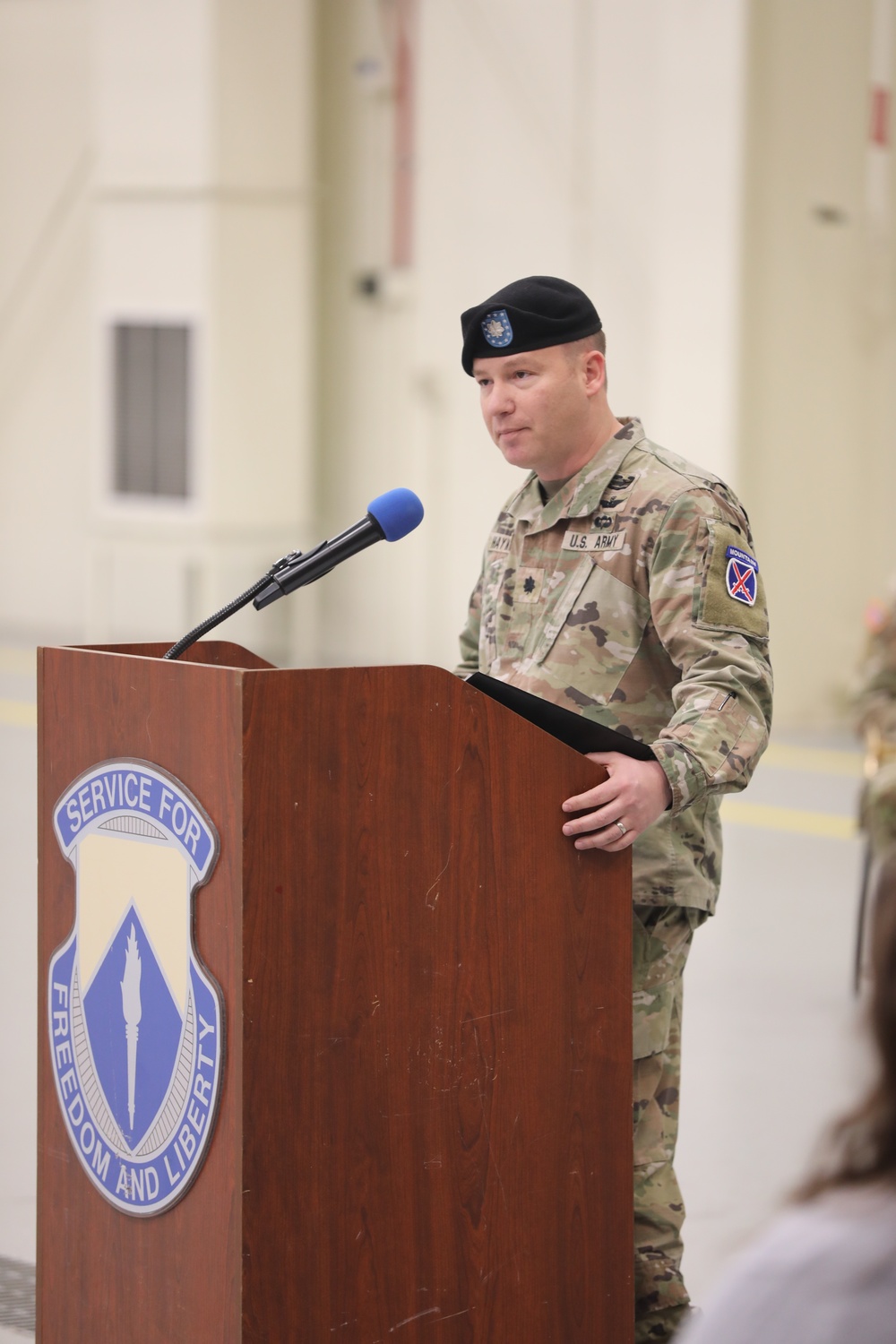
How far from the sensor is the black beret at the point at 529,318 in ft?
6.36

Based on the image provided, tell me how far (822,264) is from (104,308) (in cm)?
386

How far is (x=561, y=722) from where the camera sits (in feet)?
5.68

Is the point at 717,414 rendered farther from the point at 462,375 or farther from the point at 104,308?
the point at 104,308

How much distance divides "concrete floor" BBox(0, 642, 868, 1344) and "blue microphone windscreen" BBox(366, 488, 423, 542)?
0.75 meters

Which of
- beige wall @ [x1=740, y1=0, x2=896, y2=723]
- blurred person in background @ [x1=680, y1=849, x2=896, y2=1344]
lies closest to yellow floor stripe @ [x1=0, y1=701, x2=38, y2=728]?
beige wall @ [x1=740, y1=0, x2=896, y2=723]

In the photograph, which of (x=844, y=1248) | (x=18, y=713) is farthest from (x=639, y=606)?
(x=18, y=713)

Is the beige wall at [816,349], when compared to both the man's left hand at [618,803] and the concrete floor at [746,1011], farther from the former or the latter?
the man's left hand at [618,803]

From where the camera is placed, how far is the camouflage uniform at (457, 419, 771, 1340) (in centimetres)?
189

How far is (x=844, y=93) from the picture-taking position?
763cm

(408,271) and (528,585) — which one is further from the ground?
(408,271)

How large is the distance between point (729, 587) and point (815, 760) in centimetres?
540

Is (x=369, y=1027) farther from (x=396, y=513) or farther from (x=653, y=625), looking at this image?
(x=653, y=625)

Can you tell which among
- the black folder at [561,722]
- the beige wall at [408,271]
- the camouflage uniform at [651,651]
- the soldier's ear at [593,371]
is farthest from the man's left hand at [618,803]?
the beige wall at [408,271]

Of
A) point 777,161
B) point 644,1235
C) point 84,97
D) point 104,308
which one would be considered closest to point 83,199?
point 84,97
